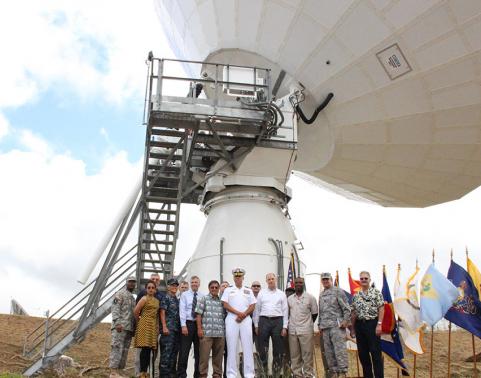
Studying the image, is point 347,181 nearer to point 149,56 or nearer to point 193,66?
point 193,66

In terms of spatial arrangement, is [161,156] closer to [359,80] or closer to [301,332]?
[359,80]

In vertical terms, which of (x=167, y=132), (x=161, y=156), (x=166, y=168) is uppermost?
(x=167, y=132)

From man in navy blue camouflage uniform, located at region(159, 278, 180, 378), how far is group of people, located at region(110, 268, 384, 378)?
1 cm

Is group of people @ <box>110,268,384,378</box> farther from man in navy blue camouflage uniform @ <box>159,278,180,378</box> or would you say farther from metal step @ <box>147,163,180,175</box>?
metal step @ <box>147,163,180,175</box>

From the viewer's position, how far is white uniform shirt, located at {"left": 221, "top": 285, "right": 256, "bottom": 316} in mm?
8422

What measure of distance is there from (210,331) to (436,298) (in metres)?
3.82

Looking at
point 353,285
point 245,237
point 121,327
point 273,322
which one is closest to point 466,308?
point 353,285

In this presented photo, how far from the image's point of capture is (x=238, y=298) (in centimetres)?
845

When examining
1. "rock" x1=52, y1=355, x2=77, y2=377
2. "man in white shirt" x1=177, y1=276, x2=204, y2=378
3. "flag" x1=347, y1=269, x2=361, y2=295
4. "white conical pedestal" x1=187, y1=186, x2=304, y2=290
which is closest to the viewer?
"man in white shirt" x1=177, y1=276, x2=204, y2=378

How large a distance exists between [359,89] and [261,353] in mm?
5160

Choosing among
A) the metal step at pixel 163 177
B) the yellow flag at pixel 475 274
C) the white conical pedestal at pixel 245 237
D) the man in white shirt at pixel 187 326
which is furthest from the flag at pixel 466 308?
the metal step at pixel 163 177

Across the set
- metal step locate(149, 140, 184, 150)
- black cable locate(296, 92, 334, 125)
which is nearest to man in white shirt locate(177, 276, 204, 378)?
metal step locate(149, 140, 184, 150)

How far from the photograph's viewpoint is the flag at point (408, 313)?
9992 millimetres

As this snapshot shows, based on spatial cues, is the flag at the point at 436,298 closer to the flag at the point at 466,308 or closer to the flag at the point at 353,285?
the flag at the point at 466,308
